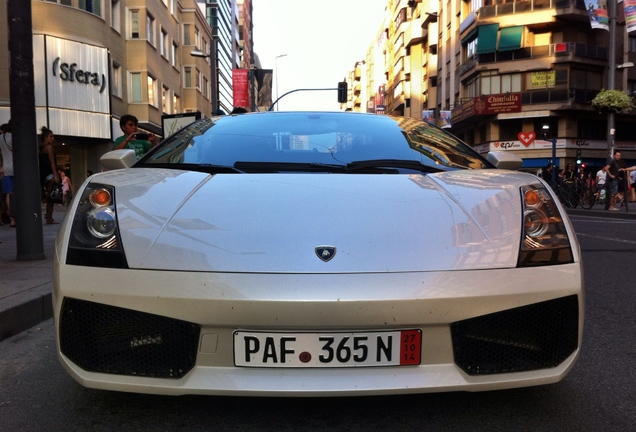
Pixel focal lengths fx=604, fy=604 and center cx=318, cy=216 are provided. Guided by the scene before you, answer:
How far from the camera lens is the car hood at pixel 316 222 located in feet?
6.25

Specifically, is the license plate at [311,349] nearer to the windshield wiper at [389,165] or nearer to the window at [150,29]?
the windshield wiper at [389,165]

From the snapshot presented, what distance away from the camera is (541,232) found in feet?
6.91

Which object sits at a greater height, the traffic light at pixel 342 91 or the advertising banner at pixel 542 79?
the advertising banner at pixel 542 79

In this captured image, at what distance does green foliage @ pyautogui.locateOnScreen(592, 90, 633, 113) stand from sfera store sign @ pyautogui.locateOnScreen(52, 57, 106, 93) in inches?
665

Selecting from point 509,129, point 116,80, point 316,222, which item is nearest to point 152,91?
point 116,80

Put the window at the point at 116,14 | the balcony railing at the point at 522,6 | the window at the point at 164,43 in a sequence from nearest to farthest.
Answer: the window at the point at 116,14 → the window at the point at 164,43 → the balcony railing at the point at 522,6

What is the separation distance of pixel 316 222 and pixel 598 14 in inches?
859

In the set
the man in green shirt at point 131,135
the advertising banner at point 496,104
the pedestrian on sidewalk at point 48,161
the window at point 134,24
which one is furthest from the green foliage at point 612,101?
the window at point 134,24

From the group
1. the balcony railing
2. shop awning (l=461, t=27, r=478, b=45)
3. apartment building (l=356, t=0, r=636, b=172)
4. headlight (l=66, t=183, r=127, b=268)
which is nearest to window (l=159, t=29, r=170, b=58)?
apartment building (l=356, t=0, r=636, b=172)

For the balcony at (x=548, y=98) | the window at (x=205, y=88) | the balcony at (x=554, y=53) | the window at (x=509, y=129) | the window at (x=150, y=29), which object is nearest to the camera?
the window at (x=150, y=29)

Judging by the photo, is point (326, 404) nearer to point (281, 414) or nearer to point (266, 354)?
point (281, 414)

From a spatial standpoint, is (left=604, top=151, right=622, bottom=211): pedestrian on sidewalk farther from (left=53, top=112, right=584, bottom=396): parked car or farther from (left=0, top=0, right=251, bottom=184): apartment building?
(left=53, top=112, right=584, bottom=396): parked car

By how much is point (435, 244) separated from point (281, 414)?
806 millimetres

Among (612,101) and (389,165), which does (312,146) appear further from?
(612,101)
